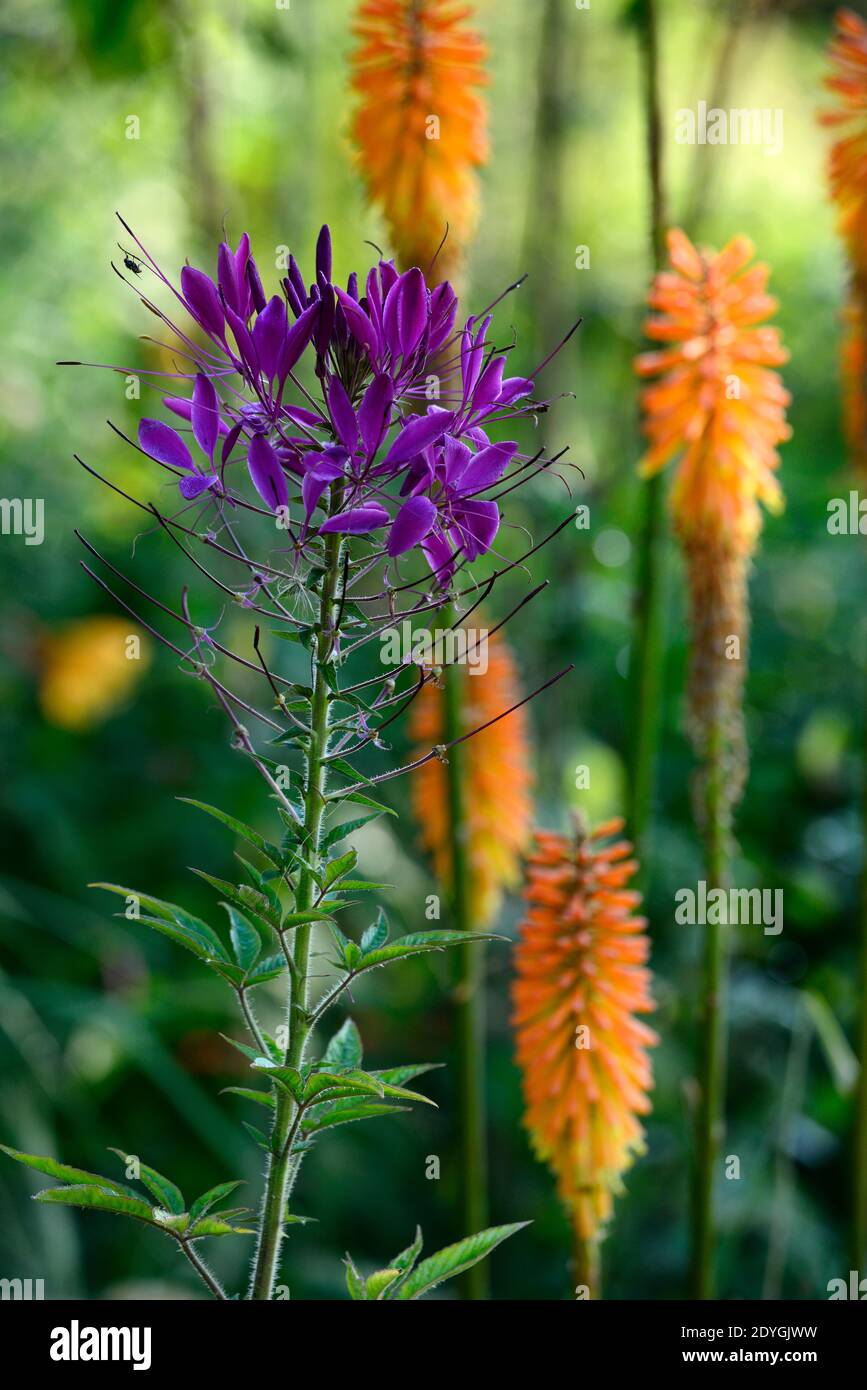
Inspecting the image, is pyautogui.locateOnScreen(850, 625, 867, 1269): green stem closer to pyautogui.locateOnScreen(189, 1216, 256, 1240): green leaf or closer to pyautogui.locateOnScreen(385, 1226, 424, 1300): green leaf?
pyautogui.locateOnScreen(385, 1226, 424, 1300): green leaf

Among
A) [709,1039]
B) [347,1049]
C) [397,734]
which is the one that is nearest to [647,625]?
[709,1039]

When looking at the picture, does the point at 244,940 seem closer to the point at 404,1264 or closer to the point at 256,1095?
the point at 256,1095

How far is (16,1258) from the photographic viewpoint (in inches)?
99.7

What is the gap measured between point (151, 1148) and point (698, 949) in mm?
1247

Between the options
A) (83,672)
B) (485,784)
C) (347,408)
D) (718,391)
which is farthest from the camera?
(83,672)

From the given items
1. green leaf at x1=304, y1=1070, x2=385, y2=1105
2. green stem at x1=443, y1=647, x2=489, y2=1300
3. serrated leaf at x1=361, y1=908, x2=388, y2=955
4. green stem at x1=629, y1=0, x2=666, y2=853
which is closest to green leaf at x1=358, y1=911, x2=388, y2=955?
serrated leaf at x1=361, y1=908, x2=388, y2=955

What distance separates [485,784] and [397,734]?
1.16 m

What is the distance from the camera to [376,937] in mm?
1072

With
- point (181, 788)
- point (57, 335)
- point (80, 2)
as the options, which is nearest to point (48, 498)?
point (57, 335)

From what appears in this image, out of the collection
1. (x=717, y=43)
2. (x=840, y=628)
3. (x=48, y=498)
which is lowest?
(x=840, y=628)

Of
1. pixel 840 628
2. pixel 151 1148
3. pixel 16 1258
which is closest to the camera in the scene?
pixel 16 1258

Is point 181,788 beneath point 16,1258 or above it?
above

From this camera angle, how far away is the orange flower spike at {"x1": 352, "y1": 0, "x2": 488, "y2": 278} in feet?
5.88
